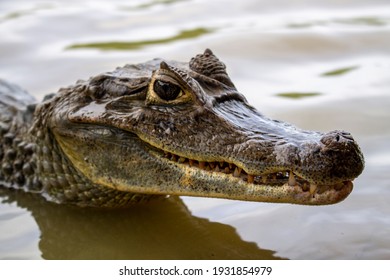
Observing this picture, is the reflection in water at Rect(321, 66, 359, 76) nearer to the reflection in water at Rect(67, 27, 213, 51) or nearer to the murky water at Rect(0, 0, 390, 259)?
the murky water at Rect(0, 0, 390, 259)

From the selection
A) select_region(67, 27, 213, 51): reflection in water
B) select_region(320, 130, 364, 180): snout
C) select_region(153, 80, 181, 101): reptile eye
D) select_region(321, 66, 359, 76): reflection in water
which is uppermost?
select_region(67, 27, 213, 51): reflection in water

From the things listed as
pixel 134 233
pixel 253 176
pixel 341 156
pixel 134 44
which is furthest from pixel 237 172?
pixel 134 44

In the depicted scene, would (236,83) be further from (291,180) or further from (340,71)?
(291,180)

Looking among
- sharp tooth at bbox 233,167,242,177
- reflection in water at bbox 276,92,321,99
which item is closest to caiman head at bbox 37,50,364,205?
sharp tooth at bbox 233,167,242,177

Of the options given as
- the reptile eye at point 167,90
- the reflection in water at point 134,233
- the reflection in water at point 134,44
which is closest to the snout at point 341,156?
the reflection in water at point 134,233

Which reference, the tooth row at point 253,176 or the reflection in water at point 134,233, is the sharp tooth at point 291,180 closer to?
the tooth row at point 253,176
